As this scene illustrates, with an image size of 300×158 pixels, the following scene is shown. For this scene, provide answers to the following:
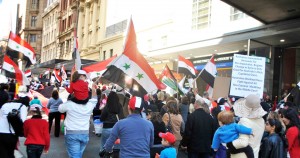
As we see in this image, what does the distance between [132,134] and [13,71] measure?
20.8 ft

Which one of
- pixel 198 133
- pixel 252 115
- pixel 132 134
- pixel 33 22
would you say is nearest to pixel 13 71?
pixel 198 133

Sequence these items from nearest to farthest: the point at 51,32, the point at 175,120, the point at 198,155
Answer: the point at 198,155, the point at 175,120, the point at 51,32

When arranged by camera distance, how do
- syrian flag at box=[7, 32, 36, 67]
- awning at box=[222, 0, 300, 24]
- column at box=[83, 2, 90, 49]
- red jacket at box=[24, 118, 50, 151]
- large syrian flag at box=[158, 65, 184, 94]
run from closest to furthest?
red jacket at box=[24, 118, 50, 151] → syrian flag at box=[7, 32, 36, 67] → large syrian flag at box=[158, 65, 184, 94] → awning at box=[222, 0, 300, 24] → column at box=[83, 2, 90, 49]

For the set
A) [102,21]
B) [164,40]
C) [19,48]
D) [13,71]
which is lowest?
[13,71]

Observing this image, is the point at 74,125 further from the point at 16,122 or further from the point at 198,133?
the point at 198,133

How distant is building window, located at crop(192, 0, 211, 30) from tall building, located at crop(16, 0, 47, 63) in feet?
231

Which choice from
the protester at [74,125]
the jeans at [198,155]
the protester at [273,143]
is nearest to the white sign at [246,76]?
the jeans at [198,155]

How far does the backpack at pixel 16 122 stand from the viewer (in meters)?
6.55

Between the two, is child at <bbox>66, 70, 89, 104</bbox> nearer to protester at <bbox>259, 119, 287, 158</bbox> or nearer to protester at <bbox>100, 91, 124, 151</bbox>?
protester at <bbox>100, 91, 124, 151</bbox>

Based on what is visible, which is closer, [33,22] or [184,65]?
[184,65]

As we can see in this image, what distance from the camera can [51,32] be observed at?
244 ft

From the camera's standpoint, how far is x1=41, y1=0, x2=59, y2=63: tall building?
6881 centimetres

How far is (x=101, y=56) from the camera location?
41.0 m

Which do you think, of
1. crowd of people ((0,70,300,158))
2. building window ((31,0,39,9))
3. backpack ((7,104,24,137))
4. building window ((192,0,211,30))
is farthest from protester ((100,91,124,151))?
building window ((31,0,39,9))
